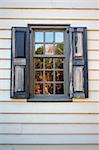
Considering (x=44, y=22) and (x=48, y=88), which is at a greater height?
(x=44, y=22)

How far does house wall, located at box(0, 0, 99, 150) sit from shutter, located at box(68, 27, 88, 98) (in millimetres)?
104

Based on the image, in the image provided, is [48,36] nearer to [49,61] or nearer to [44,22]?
[44,22]

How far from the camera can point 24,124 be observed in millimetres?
5234

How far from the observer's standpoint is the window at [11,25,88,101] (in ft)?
17.3

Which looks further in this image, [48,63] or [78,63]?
[48,63]

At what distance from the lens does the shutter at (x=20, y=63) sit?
5234 millimetres

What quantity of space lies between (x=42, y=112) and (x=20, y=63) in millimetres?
932

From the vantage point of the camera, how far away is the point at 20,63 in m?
5.26

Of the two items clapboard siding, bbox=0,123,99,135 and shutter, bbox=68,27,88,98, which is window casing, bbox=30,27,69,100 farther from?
clapboard siding, bbox=0,123,99,135

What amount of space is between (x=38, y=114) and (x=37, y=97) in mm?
303
